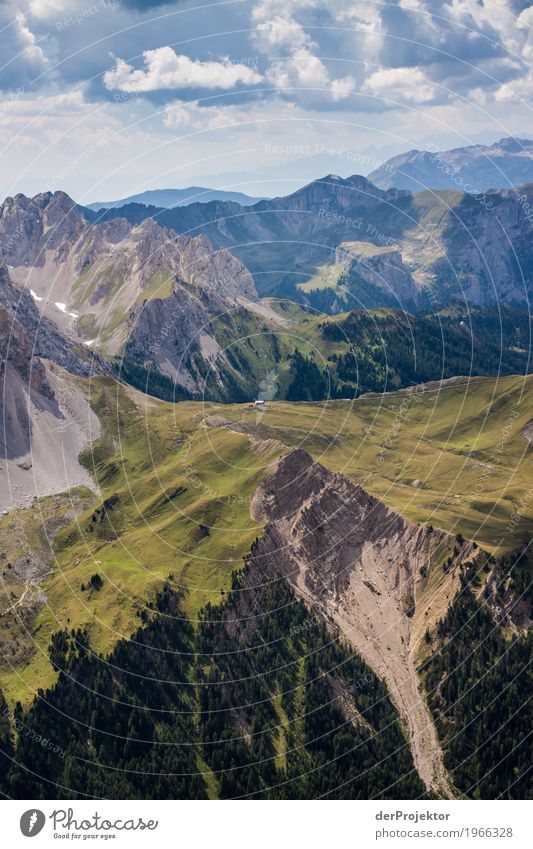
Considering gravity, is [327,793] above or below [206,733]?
below

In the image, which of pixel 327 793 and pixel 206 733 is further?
pixel 206 733

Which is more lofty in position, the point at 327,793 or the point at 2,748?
the point at 2,748

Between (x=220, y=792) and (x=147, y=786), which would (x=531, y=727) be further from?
(x=147, y=786)

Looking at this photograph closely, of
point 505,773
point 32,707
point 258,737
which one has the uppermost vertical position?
point 32,707
